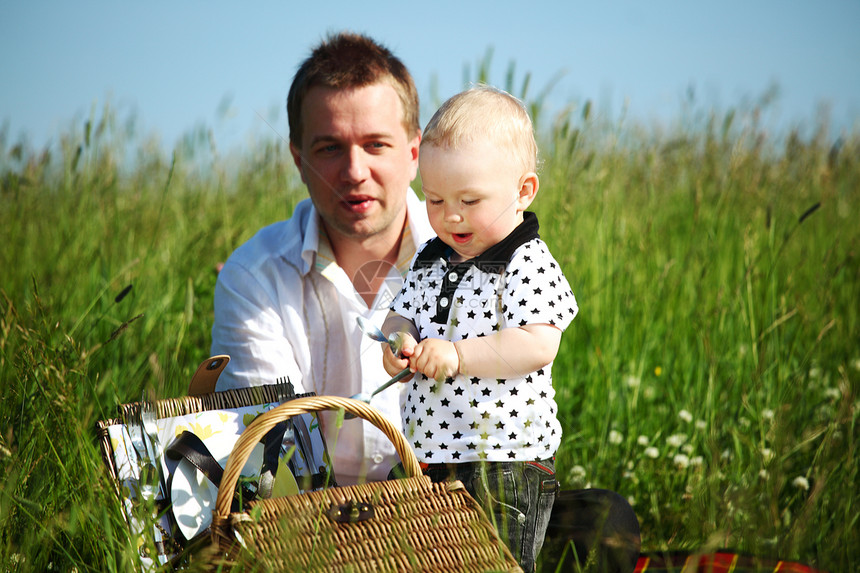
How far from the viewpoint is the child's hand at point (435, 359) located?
163cm

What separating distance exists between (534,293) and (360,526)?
672mm

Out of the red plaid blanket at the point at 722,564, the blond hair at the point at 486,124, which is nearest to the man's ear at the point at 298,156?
the blond hair at the point at 486,124

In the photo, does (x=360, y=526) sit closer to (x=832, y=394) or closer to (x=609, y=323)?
(x=609, y=323)

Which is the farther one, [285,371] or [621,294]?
[621,294]

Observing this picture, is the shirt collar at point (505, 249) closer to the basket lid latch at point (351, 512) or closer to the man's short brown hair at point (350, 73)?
the basket lid latch at point (351, 512)

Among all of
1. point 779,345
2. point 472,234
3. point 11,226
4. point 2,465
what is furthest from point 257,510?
point 11,226

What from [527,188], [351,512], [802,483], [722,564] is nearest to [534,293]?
[527,188]

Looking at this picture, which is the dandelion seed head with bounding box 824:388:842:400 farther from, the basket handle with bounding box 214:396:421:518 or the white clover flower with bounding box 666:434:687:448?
the basket handle with bounding box 214:396:421:518

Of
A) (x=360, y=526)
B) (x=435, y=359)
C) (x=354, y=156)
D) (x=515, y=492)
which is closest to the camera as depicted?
(x=360, y=526)

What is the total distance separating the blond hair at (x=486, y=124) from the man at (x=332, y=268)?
1.05 meters

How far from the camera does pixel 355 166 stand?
2.73 metres

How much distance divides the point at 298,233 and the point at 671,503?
5.79 ft

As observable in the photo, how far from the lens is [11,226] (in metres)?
3.66

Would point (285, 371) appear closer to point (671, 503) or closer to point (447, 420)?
point (447, 420)
